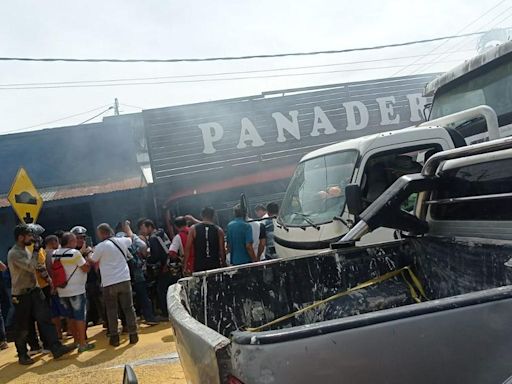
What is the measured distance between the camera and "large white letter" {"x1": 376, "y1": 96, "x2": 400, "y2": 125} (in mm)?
15188

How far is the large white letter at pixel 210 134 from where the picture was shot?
14.0 metres

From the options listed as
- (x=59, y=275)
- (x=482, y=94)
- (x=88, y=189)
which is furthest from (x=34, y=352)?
(x=88, y=189)

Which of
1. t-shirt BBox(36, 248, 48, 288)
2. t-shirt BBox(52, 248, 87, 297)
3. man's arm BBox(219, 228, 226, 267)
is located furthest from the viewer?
man's arm BBox(219, 228, 226, 267)

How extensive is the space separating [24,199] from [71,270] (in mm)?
1587

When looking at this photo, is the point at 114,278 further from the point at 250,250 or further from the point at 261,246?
the point at 261,246

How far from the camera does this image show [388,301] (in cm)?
298

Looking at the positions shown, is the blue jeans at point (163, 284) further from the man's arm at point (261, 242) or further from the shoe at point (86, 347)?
the man's arm at point (261, 242)

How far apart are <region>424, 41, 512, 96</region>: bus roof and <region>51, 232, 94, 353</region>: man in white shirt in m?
5.55

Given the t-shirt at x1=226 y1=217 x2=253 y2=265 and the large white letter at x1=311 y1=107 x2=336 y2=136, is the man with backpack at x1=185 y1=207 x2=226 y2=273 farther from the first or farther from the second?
the large white letter at x1=311 y1=107 x2=336 y2=136

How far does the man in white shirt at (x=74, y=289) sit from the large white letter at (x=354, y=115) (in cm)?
1061

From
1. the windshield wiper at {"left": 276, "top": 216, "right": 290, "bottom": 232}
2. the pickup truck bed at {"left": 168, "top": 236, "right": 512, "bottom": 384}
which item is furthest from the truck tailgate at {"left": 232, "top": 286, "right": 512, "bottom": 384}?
the windshield wiper at {"left": 276, "top": 216, "right": 290, "bottom": 232}

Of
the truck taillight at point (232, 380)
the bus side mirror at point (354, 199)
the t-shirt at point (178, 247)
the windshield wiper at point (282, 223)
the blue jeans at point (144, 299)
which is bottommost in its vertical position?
the blue jeans at point (144, 299)

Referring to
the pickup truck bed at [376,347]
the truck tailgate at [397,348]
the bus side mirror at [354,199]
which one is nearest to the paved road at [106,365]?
the bus side mirror at [354,199]

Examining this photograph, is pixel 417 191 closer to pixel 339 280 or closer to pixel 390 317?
pixel 339 280
